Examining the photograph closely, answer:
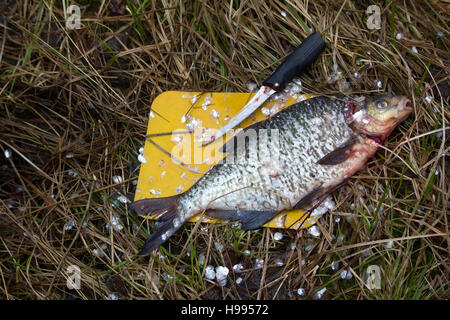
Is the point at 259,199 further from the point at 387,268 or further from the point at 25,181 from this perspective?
the point at 25,181

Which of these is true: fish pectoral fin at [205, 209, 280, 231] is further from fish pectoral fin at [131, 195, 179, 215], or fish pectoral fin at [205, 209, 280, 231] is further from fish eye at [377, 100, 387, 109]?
fish eye at [377, 100, 387, 109]

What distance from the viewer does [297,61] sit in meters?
2.12

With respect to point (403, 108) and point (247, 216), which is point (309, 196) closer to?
point (247, 216)

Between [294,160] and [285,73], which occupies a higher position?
[285,73]

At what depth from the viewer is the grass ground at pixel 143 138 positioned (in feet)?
→ 6.47

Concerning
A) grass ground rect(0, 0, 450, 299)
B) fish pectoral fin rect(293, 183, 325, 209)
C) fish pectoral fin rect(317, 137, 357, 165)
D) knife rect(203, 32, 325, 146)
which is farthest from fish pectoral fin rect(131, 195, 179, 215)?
fish pectoral fin rect(317, 137, 357, 165)

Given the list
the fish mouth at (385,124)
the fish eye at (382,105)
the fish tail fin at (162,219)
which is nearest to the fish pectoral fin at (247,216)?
the fish tail fin at (162,219)

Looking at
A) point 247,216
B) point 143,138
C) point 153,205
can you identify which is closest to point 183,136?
point 143,138

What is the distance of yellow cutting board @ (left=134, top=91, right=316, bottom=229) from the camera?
7.15 ft

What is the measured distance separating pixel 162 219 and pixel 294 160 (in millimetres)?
737

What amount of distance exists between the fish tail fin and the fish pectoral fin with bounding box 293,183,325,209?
23.6 inches

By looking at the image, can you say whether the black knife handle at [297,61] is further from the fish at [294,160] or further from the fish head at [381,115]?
the fish head at [381,115]

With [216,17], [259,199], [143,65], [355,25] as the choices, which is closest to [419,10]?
[355,25]
